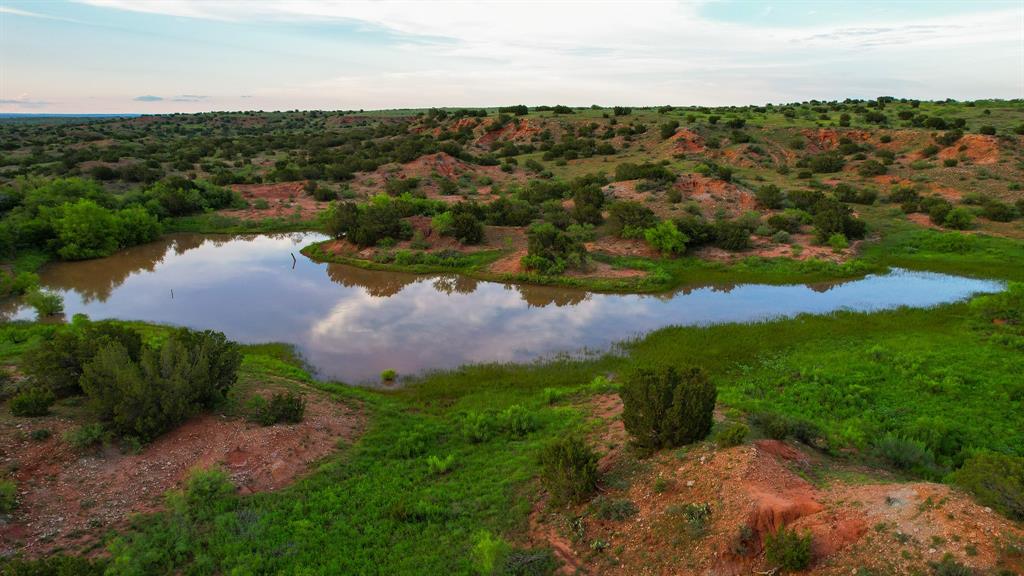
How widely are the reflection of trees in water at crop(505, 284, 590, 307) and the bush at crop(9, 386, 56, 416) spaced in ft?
52.4

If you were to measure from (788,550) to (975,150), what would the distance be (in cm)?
5714

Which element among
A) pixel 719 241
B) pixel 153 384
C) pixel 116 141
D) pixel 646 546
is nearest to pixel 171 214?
pixel 153 384

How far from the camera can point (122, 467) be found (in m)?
10.3

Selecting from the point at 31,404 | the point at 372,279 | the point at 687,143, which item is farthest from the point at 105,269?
the point at 687,143

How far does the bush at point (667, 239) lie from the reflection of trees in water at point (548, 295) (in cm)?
685

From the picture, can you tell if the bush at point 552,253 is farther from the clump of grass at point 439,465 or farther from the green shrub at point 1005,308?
the green shrub at point 1005,308

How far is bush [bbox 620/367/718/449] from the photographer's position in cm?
998

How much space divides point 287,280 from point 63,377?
13.3 metres

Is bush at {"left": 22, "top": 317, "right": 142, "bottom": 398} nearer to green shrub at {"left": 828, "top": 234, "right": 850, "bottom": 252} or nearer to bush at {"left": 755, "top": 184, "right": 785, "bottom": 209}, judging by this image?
green shrub at {"left": 828, "top": 234, "right": 850, "bottom": 252}

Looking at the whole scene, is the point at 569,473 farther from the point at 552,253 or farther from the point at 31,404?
the point at 552,253

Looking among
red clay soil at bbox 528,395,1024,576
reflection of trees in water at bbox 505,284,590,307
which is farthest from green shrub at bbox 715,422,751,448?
reflection of trees in water at bbox 505,284,590,307

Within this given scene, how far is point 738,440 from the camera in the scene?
30.9 ft

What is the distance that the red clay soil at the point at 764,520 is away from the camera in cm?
638

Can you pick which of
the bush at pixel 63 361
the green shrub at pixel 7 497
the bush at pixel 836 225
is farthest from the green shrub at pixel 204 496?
the bush at pixel 836 225
